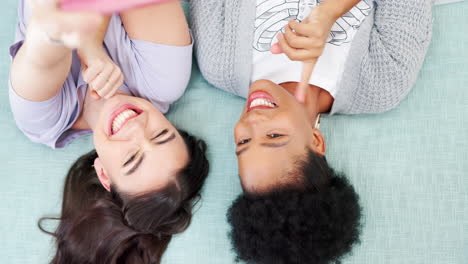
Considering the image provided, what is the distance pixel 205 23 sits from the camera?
3.70 feet

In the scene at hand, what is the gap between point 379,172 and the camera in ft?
3.52

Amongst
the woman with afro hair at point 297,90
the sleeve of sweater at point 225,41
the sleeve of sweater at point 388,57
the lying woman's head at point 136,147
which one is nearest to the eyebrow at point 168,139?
the lying woman's head at point 136,147

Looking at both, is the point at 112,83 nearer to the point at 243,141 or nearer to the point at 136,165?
the point at 136,165

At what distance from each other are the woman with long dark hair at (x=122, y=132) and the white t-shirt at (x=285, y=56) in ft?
0.63

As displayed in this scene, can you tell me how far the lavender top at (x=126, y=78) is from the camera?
3.40 ft

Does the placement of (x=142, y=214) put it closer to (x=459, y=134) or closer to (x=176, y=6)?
(x=176, y=6)

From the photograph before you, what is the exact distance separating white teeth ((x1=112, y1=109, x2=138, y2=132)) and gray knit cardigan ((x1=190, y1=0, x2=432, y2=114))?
0.27m

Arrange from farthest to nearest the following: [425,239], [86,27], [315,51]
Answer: [425,239]
[315,51]
[86,27]

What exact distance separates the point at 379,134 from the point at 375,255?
308mm

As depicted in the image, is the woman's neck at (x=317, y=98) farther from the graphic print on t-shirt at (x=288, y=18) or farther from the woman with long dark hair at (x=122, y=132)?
the woman with long dark hair at (x=122, y=132)

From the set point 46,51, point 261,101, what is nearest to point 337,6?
point 261,101

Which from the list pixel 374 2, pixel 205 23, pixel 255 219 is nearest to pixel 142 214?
pixel 255 219

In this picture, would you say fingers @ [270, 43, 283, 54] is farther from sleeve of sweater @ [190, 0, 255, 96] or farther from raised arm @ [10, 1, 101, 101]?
raised arm @ [10, 1, 101, 101]

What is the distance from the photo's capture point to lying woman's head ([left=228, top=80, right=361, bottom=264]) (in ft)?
2.90
